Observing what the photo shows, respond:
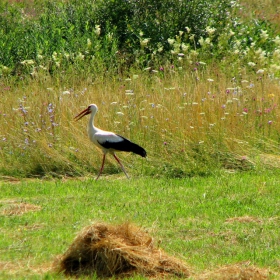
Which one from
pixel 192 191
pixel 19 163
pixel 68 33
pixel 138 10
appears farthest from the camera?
pixel 138 10

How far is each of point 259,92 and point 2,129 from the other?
4296 millimetres

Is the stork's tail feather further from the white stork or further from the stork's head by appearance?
the stork's head

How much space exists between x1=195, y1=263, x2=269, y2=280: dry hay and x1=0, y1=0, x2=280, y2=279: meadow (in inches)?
2.4

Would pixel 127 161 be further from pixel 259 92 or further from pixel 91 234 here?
pixel 91 234

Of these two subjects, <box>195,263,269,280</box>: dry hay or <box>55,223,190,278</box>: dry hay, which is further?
<box>55,223,190,278</box>: dry hay

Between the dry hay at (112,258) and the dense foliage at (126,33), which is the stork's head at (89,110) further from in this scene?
the dry hay at (112,258)

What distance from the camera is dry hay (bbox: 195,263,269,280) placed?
568 cm

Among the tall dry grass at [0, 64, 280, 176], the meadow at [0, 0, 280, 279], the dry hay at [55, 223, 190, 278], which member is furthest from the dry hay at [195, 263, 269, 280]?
the tall dry grass at [0, 64, 280, 176]

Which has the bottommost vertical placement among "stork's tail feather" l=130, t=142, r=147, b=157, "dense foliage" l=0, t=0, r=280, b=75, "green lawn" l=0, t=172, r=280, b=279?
"green lawn" l=0, t=172, r=280, b=279

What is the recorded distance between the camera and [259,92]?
11953 mm

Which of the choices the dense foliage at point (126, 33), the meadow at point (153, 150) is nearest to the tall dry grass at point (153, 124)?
the meadow at point (153, 150)

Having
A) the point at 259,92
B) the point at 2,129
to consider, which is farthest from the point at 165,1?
the point at 2,129

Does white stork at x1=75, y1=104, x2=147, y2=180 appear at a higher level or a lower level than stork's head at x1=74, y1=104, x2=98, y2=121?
lower

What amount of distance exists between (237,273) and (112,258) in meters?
1.05
